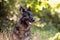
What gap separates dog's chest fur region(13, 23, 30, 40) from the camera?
459cm

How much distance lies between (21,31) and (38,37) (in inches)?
78.9

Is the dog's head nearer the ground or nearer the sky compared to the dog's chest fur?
nearer the sky

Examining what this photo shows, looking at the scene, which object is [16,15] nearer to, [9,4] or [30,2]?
[9,4]

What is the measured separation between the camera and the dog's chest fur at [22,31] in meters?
4.59

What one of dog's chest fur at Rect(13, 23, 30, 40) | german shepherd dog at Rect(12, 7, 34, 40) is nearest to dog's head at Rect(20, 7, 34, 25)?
german shepherd dog at Rect(12, 7, 34, 40)

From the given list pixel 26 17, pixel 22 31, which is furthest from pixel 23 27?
pixel 26 17

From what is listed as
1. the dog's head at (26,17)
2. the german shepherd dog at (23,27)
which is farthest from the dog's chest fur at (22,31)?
the dog's head at (26,17)

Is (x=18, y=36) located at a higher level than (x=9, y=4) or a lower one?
lower

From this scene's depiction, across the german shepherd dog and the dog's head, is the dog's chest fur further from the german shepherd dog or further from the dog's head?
the dog's head

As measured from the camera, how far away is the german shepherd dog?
4480 mm

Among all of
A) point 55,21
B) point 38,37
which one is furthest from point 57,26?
point 38,37

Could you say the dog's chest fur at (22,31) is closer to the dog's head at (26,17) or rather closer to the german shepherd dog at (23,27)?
the german shepherd dog at (23,27)

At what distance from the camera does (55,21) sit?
9.25 m

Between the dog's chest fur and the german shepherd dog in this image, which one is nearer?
the german shepherd dog
